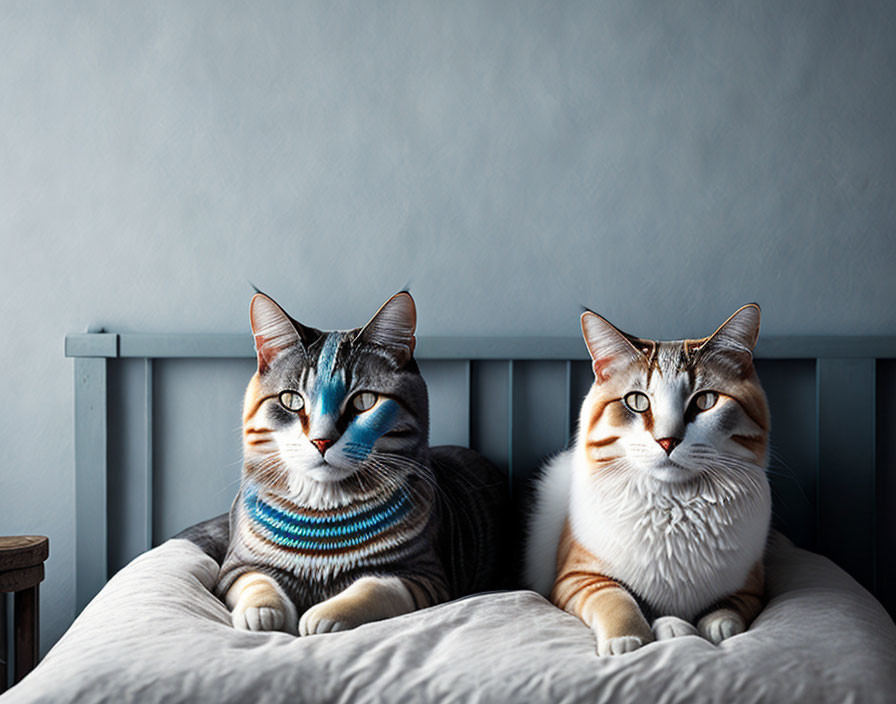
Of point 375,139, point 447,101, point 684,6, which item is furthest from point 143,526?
point 684,6

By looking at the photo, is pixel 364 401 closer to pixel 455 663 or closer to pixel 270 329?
pixel 270 329

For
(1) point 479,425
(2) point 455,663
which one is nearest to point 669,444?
(2) point 455,663

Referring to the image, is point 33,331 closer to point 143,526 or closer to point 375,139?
point 143,526

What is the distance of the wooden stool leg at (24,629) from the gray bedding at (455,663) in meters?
0.41

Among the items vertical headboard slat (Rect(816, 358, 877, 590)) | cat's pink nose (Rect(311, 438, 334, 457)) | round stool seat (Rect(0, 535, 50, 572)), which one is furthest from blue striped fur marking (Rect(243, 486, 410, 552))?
vertical headboard slat (Rect(816, 358, 877, 590))

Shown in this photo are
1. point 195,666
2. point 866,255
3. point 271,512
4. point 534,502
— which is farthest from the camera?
point 866,255

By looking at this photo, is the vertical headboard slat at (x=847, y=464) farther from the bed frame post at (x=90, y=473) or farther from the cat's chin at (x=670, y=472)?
the bed frame post at (x=90, y=473)

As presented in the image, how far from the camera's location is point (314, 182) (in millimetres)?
1481

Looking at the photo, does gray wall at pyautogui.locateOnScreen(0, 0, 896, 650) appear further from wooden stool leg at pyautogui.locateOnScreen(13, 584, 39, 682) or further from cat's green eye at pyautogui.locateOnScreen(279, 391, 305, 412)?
cat's green eye at pyautogui.locateOnScreen(279, 391, 305, 412)

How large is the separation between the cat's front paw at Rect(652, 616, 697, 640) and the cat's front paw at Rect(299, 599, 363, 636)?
1.23 ft

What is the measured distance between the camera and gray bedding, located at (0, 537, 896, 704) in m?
0.78

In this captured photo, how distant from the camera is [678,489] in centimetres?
96

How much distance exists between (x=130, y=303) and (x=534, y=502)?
3.00 ft

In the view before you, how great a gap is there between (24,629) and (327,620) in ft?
2.39
